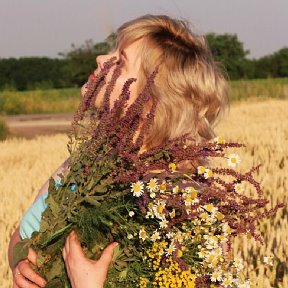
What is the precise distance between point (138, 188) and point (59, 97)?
44.7 metres

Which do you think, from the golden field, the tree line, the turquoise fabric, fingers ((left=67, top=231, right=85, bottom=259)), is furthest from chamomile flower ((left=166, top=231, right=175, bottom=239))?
the tree line

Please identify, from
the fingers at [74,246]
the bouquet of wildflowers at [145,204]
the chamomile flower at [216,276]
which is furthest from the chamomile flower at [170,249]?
the fingers at [74,246]

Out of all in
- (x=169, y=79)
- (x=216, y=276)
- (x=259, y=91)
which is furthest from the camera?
(x=259, y=91)

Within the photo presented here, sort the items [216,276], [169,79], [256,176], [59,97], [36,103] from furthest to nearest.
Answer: [59,97], [36,103], [256,176], [169,79], [216,276]

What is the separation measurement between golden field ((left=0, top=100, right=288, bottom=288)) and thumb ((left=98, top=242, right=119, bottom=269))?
44.8 inches

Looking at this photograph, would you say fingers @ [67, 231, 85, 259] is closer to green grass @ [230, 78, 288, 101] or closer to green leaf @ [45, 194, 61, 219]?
green leaf @ [45, 194, 61, 219]

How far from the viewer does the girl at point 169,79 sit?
6.87 feet

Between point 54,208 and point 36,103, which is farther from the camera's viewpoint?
point 36,103

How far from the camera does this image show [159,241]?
70.6 inches

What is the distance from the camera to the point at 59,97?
4594 centimetres

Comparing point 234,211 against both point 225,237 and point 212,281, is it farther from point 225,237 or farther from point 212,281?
point 212,281

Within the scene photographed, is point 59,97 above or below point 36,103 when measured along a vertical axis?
below

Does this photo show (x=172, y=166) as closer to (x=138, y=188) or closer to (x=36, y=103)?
(x=138, y=188)

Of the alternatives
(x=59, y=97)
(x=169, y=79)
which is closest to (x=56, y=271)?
(x=169, y=79)
